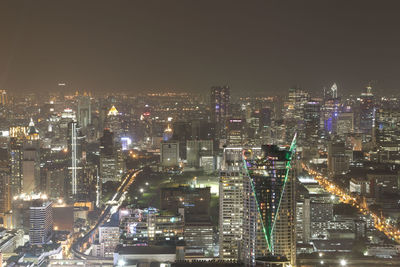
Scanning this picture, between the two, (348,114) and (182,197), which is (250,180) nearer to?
(182,197)

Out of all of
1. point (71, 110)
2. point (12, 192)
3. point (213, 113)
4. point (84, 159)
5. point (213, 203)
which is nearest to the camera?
point (213, 203)

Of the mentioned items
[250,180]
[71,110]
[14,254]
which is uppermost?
[71,110]

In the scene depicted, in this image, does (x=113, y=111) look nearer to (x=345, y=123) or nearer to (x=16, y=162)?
(x=345, y=123)

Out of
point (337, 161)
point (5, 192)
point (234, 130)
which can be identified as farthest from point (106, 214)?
point (234, 130)

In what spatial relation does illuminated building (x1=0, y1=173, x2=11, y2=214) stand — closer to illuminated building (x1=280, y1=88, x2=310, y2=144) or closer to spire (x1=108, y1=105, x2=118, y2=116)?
spire (x1=108, y1=105, x2=118, y2=116)

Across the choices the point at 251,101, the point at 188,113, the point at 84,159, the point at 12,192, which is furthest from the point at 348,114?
the point at 12,192

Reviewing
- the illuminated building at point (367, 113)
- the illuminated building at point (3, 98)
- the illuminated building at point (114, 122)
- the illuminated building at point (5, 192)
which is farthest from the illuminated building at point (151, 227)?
the illuminated building at point (367, 113)
